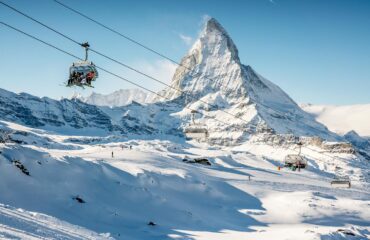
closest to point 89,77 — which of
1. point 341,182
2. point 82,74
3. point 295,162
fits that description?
point 82,74

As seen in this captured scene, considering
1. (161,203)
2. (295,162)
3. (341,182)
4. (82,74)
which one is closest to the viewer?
(82,74)


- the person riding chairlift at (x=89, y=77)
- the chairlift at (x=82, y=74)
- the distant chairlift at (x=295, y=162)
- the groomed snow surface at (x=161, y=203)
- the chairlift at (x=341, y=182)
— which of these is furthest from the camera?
the chairlift at (x=341, y=182)

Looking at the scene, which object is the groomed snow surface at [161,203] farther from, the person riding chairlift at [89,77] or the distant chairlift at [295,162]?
the person riding chairlift at [89,77]

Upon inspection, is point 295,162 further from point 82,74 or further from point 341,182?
point 82,74

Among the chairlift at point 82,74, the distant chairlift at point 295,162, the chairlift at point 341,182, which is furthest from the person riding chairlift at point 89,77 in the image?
the chairlift at point 341,182

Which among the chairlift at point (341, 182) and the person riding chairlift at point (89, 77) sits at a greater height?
the chairlift at point (341, 182)

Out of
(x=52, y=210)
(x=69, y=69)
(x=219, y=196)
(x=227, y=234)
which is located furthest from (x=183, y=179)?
(x=69, y=69)

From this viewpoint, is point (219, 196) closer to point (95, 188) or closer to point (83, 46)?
point (95, 188)

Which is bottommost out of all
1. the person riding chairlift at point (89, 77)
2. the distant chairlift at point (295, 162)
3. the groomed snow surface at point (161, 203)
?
the groomed snow surface at point (161, 203)

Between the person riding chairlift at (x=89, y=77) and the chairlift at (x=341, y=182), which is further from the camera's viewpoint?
the chairlift at (x=341, y=182)

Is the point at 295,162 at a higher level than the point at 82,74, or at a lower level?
higher

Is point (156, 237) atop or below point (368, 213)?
below
